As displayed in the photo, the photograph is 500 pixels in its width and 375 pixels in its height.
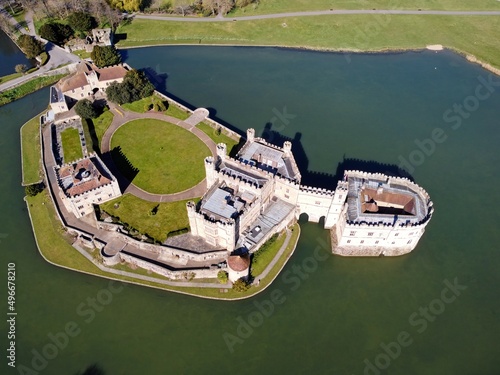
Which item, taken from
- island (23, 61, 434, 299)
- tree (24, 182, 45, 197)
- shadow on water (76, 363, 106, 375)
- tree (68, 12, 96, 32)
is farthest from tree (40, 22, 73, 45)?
shadow on water (76, 363, 106, 375)

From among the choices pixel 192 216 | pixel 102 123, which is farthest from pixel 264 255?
pixel 102 123

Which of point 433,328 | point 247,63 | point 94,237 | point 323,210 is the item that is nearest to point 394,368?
point 433,328

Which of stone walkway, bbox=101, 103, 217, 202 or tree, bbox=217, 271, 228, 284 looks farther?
stone walkway, bbox=101, 103, 217, 202

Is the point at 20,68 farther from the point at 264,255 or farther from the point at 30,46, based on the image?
the point at 264,255

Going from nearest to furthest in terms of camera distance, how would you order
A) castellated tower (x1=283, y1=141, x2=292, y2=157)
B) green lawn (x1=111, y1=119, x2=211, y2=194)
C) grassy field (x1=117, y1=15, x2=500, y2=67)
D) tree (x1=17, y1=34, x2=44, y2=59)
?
castellated tower (x1=283, y1=141, x2=292, y2=157) → green lawn (x1=111, y1=119, x2=211, y2=194) → tree (x1=17, y1=34, x2=44, y2=59) → grassy field (x1=117, y1=15, x2=500, y2=67)

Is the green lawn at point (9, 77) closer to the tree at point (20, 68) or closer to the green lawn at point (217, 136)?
the tree at point (20, 68)

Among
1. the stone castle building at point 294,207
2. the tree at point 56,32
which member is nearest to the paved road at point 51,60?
the tree at point 56,32

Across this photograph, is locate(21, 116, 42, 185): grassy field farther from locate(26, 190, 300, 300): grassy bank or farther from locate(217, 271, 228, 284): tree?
locate(217, 271, 228, 284): tree
